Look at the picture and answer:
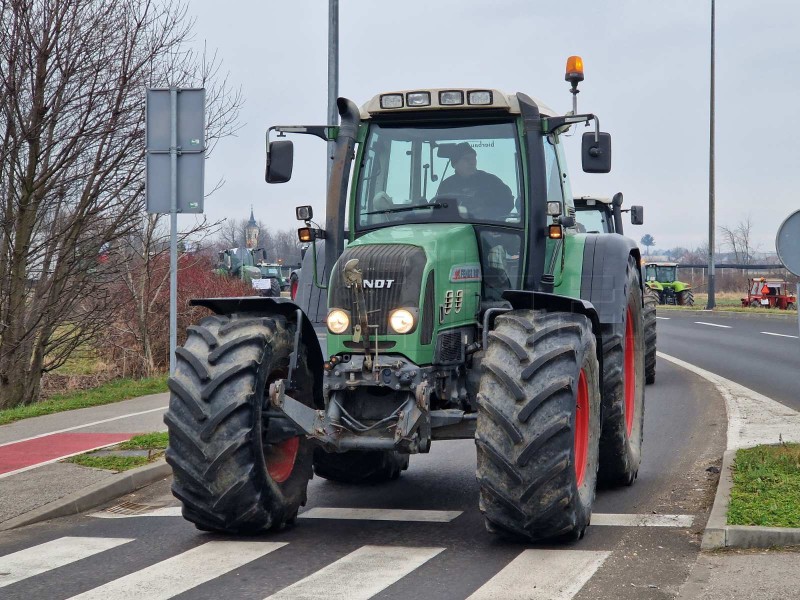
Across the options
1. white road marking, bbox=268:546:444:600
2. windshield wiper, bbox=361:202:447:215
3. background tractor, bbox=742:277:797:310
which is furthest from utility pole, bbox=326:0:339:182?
background tractor, bbox=742:277:797:310

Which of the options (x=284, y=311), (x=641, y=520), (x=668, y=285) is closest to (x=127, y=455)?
(x=284, y=311)

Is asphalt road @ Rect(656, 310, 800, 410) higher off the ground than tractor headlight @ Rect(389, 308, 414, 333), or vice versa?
A: tractor headlight @ Rect(389, 308, 414, 333)

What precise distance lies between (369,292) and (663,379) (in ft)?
38.2

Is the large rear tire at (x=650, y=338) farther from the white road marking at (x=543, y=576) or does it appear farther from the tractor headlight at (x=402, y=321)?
the white road marking at (x=543, y=576)

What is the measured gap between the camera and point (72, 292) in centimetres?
1762

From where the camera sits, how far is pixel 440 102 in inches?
324

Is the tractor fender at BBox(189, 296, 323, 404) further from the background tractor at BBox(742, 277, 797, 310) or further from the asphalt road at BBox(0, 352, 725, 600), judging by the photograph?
the background tractor at BBox(742, 277, 797, 310)

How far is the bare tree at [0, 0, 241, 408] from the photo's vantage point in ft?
54.1

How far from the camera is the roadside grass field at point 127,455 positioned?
32.7 ft

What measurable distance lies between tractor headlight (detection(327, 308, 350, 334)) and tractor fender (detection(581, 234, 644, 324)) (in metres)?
2.30

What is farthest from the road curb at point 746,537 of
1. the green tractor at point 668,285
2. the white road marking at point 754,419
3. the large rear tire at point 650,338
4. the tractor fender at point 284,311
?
the green tractor at point 668,285

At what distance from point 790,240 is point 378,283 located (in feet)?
14.0

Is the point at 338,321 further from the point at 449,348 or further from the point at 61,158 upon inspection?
the point at 61,158

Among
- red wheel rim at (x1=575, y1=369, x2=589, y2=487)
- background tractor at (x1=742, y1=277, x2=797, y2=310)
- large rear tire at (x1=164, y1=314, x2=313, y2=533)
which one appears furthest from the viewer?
background tractor at (x1=742, y1=277, x2=797, y2=310)
